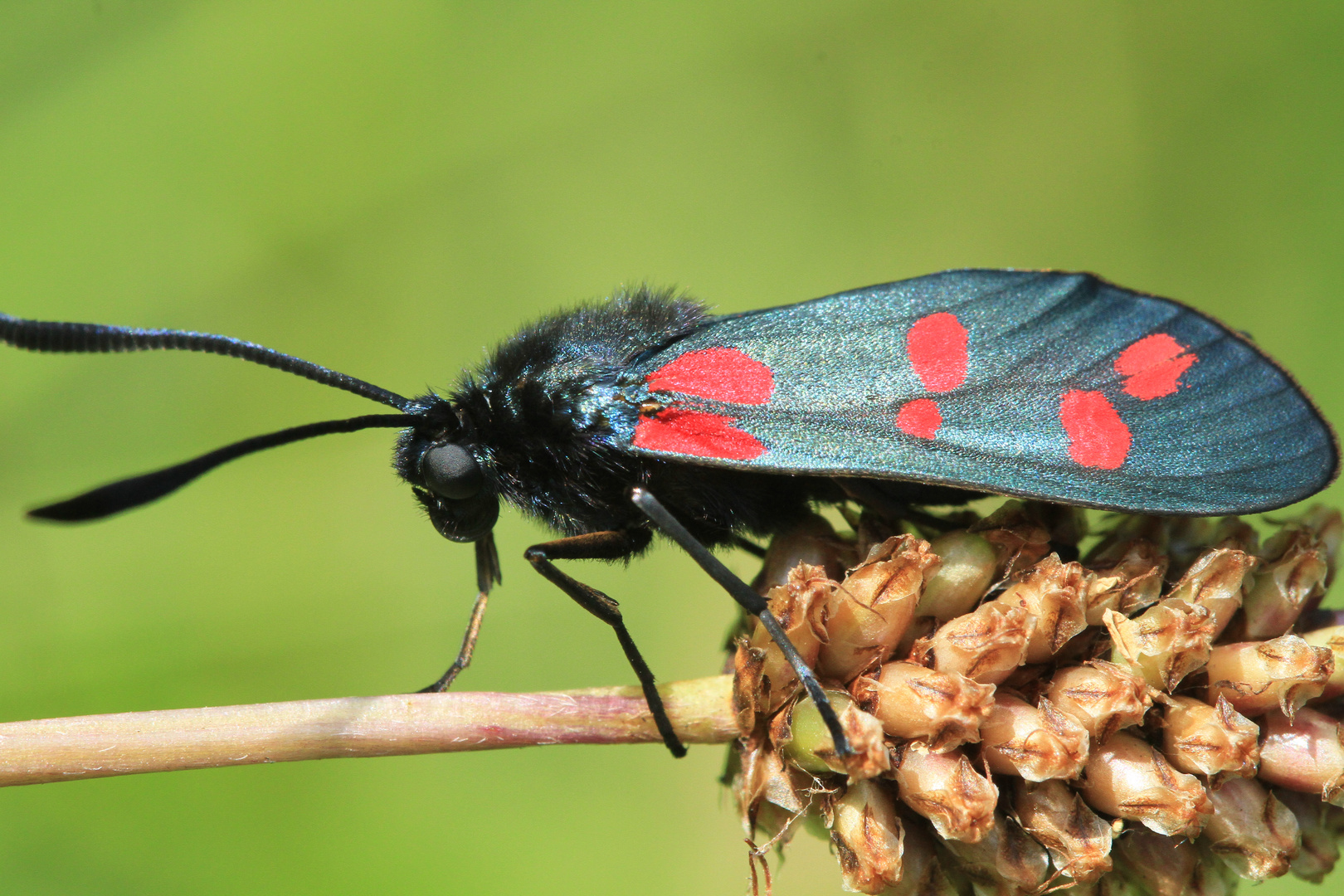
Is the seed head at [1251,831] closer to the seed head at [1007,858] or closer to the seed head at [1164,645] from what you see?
the seed head at [1164,645]

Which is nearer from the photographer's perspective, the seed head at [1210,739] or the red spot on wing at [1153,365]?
the seed head at [1210,739]

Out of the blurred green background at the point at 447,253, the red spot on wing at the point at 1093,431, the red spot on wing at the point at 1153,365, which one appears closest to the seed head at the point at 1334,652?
the red spot on wing at the point at 1093,431

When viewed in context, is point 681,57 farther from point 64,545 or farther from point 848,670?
point 848,670

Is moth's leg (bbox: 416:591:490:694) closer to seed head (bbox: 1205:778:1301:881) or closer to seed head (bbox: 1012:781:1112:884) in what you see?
seed head (bbox: 1012:781:1112:884)

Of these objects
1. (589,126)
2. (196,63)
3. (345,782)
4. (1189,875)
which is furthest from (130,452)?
(1189,875)

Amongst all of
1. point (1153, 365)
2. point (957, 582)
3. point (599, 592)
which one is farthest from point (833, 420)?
point (1153, 365)

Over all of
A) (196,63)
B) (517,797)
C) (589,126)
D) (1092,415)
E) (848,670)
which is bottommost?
(517,797)

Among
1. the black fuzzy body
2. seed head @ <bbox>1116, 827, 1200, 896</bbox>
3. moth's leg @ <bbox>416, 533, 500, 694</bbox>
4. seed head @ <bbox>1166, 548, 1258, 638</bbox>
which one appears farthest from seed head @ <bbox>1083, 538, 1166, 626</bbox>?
moth's leg @ <bbox>416, 533, 500, 694</bbox>
